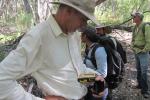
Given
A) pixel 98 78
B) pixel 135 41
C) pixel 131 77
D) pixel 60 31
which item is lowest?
pixel 131 77

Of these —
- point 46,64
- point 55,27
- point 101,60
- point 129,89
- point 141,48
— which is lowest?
point 129,89

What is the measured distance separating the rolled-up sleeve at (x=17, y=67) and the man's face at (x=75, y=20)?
0.85 ft

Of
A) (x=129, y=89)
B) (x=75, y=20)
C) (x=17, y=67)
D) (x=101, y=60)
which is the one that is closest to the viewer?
(x=17, y=67)

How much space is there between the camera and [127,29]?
13.1 m

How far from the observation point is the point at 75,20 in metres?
2.27

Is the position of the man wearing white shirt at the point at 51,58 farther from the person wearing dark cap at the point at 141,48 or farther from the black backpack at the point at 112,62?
the person wearing dark cap at the point at 141,48

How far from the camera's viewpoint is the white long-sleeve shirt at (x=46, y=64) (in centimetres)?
206

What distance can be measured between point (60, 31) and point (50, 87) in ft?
1.25

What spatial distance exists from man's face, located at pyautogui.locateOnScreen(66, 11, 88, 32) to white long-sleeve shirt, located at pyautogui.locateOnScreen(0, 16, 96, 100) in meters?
0.10

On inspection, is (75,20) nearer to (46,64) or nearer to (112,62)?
(46,64)

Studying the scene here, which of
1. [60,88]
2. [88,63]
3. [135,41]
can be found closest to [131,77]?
[135,41]

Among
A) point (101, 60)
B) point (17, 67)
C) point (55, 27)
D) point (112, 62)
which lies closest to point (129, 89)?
point (112, 62)

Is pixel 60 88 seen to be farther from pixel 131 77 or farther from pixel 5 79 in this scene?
pixel 131 77

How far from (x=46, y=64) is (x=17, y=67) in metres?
0.27
